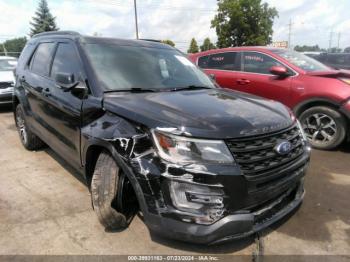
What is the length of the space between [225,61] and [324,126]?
2525 millimetres

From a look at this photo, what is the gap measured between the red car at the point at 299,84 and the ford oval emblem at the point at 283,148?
286 centimetres

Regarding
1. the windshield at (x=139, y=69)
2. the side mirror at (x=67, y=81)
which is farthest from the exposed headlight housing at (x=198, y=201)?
the side mirror at (x=67, y=81)

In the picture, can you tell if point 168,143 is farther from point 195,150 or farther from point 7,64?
point 7,64

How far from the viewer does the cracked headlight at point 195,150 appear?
234 cm

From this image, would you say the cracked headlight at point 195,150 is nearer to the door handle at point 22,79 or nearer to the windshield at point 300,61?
the door handle at point 22,79

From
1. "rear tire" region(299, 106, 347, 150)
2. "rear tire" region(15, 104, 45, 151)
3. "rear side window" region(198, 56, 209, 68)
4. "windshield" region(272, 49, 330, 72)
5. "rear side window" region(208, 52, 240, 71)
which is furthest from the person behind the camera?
"rear side window" region(198, 56, 209, 68)

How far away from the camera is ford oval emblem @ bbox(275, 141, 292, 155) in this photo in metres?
2.60

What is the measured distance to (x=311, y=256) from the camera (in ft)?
8.78

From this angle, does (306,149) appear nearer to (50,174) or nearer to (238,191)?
(238,191)

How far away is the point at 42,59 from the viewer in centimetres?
453

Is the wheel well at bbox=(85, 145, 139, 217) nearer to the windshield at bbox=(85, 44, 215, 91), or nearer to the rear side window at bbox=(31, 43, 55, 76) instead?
the windshield at bbox=(85, 44, 215, 91)

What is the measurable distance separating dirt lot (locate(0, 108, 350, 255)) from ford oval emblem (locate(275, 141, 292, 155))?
820mm

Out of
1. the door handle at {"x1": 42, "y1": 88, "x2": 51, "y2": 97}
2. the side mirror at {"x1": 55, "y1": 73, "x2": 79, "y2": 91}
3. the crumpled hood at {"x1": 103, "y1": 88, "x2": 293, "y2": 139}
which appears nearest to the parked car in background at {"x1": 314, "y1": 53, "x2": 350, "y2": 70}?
the crumpled hood at {"x1": 103, "y1": 88, "x2": 293, "y2": 139}

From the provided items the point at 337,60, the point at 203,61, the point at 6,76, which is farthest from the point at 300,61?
the point at 6,76
